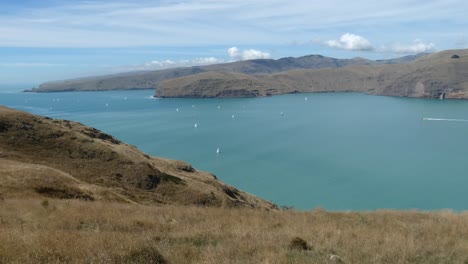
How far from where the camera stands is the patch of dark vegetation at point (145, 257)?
22.6 feet

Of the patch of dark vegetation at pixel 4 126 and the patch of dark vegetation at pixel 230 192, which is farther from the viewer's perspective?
the patch of dark vegetation at pixel 230 192

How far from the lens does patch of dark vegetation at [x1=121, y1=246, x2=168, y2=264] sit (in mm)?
6883

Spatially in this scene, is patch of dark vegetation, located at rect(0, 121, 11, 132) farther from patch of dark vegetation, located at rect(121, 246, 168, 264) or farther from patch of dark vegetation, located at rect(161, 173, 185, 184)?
patch of dark vegetation, located at rect(121, 246, 168, 264)

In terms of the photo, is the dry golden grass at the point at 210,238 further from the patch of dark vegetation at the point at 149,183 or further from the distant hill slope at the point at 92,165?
the patch of dark vegetation at the point at 149,183

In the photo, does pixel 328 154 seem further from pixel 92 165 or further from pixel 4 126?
pixel 4 126

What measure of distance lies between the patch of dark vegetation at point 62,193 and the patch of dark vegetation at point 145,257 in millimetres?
15911

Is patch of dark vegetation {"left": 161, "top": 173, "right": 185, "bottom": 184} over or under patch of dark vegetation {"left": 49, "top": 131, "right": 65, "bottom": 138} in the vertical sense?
under

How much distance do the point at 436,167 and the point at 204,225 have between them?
70135 millimetres

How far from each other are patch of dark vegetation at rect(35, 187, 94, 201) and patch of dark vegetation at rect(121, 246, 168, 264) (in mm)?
15911

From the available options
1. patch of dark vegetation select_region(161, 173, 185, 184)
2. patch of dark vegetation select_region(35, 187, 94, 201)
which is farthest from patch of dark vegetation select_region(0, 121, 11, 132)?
patch of dark vegetation select_region(35, 187, 94, 201)

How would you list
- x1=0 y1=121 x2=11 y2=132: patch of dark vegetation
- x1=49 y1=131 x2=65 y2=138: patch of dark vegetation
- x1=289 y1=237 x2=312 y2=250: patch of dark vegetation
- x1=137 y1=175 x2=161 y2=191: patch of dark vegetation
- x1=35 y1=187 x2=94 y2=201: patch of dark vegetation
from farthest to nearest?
x1=49 y1=131 x2=65 y2=138: patch of dark vegetation
x1=0 y1=121 x2=11 y2=132: patch of dark vegetation
x1=137 y1=175 x2=161 y2=191: patch of dark vegetation
x1=35 y1=187 x2=94 y2=201: patch of dark vegetation
x1=289 y1=237 x2=312 y2=250: patch of dark vegetation

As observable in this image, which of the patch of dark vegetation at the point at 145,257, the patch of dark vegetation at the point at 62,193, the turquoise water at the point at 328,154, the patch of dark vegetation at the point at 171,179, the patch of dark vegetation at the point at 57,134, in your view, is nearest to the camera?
the patch of dark vegetation at the point at 145,257

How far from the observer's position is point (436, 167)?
73188 millimetres

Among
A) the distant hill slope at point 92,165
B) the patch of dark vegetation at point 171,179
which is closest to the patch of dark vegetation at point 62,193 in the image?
the distant hill slope at point 92,165
